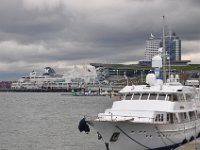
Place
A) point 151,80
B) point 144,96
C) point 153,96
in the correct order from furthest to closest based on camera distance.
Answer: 1. point 151,80
2. point 144,96
3. point 153,96

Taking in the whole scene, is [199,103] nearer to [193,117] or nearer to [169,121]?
[193,117]

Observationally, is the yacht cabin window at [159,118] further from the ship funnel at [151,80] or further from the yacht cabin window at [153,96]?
the ship funnel at [151,80]

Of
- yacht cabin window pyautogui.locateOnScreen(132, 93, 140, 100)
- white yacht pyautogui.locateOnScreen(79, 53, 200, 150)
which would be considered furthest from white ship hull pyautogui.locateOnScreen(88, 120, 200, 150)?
yacht cabin window pyautogui.locateOnScreen(132, 93, 140, 100)

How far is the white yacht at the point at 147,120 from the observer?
42375 millimetres

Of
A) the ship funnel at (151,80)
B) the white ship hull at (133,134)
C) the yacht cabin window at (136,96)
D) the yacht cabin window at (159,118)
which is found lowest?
the white ship hull at (133,134)

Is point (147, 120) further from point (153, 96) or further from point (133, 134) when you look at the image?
point (153, 96)

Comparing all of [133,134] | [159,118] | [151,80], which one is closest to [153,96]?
[159,118]

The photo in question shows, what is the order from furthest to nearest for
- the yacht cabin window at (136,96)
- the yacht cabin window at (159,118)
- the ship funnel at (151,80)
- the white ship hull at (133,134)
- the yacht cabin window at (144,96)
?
the ship funnel at (151,80)
the yacht cabin window at (136,96)
the yacht cabin window at (144,96)
the yacht cabin window at (159,118)
the white ship hull at (133,134)

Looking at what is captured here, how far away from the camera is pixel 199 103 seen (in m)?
61.3

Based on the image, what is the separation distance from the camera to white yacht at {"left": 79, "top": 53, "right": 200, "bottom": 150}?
42375 millimetres

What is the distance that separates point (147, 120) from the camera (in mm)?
42625

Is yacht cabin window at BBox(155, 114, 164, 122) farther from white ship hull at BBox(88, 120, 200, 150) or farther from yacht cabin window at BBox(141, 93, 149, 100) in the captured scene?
yacht cabin window at BBox(141, 93, 149, 100)

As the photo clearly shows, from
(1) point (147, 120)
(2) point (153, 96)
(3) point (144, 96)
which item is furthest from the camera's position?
(3) point (144, 96)

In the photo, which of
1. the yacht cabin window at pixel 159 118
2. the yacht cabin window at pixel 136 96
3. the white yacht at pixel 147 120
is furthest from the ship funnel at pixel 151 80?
the yacht cabin window at pixel 159 118
